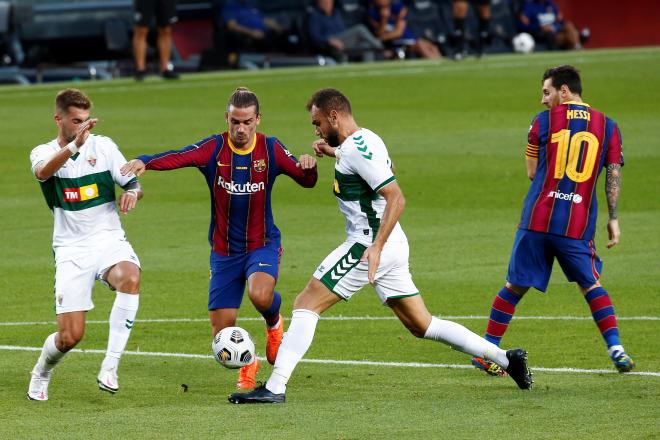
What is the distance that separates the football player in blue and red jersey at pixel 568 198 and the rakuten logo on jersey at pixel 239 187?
5.78ft

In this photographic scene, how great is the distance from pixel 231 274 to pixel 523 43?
26268 mm

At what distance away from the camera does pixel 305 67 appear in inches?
1210

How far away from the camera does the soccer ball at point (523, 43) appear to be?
34.7m

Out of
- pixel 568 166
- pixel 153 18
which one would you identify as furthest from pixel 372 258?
pixel 153 18

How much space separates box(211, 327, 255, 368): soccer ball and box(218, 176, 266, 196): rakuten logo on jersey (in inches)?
37.9

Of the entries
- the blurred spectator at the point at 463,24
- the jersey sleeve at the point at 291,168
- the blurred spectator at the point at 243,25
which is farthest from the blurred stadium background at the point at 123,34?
the jersey sleeve at the point at 291,168

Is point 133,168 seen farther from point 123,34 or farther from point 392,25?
point 392,25

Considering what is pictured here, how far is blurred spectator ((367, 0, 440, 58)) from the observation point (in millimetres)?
32406

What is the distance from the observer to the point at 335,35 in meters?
31.9

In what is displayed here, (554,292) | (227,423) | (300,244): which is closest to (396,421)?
(227,423)

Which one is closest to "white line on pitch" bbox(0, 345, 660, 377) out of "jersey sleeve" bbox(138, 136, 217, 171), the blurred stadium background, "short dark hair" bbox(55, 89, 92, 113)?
"jersey sleeve" bbox(138, 136, 217, 171)

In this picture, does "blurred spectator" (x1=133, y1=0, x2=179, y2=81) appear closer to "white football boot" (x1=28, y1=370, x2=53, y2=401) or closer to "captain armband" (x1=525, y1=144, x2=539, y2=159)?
"captain armband" (x1=525, y1=144, x2=539, y2=159)

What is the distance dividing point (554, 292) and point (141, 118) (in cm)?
1233

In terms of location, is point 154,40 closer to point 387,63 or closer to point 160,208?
point 387,63
